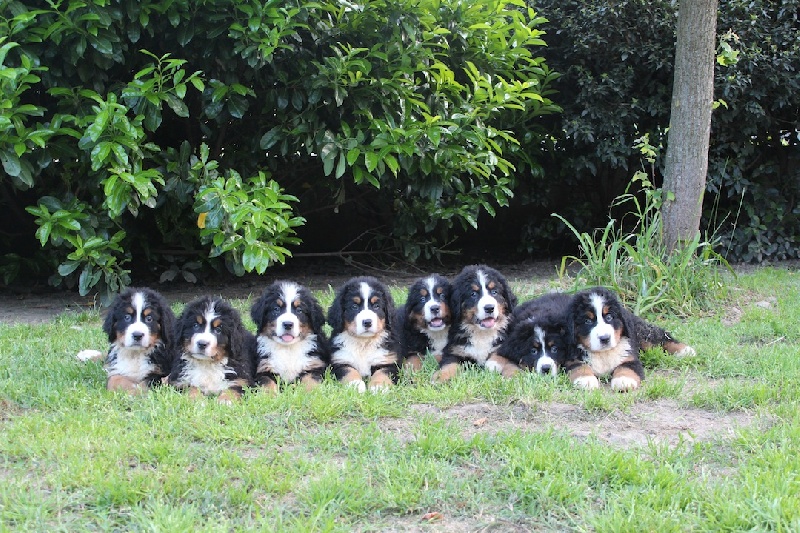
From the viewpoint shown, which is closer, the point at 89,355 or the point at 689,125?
the point at 89,355

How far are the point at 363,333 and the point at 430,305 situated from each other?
26.3 inches

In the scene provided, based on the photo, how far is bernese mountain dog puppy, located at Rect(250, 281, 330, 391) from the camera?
4.90m

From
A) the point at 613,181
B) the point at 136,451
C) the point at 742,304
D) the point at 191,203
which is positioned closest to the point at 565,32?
the point at 613,181

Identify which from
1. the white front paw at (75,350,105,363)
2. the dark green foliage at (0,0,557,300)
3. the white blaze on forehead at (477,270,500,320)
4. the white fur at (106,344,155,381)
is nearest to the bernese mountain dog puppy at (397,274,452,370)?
the white blaze on forehead at (477,270,500,320)

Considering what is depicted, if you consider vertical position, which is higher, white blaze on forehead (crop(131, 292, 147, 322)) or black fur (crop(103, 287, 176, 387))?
white blaze on forehead (crop(131, 292, 147, 322))

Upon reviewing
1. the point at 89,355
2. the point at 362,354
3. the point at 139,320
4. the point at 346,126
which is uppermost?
the point at 346,126

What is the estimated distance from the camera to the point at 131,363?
486cm

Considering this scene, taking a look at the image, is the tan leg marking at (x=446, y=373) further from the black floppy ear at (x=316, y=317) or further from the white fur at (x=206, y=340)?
the white fur at (x=206, y=340)

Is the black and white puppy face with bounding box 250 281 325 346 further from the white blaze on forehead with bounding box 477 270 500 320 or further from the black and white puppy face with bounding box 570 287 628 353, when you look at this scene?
the black and white puppy face with bounding box 570 287 628 353

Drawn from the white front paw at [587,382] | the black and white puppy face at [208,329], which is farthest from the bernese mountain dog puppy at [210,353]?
the white front paw at [587,382]

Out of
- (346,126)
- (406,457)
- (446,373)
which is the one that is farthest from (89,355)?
(346,126)

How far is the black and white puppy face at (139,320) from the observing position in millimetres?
4742

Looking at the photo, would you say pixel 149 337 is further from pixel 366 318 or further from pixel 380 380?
pixel 380 380

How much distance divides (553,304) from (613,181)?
6.13 metres
